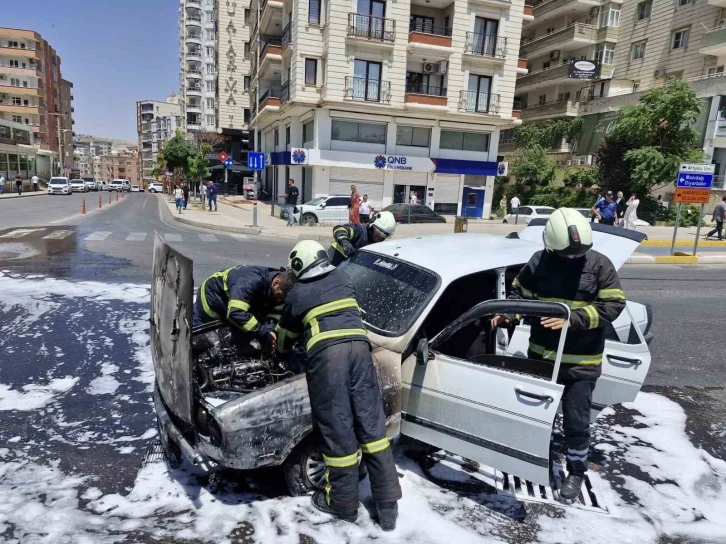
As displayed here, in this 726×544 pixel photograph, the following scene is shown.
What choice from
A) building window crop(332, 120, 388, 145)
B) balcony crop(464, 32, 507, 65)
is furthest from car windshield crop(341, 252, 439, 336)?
balcony crop(464, 32, 507, 65)

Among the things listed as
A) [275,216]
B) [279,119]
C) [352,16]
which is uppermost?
[352,16]

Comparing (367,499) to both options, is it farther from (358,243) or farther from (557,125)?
(557,125)

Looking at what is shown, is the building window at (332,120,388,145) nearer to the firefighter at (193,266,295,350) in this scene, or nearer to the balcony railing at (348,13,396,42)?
the balcony railing at (348,13,396,42)

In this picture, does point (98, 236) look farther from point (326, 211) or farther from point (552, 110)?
point (552, 110)

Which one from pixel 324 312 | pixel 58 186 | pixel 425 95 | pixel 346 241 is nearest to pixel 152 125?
pixel 58 186

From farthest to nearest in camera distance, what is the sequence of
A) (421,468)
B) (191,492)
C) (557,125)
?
(557,125), (421,468), (191,492)

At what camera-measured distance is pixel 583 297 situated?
10.2ft

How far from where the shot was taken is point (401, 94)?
27.9 m

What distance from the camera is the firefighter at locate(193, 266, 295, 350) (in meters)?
3.52

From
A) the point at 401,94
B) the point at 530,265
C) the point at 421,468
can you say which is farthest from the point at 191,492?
the point at 401,94

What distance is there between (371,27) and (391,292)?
27.2 meters

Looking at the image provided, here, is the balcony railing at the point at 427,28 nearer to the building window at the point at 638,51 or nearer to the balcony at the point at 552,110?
the balcony at the point at 552,110

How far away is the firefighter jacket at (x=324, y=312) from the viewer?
112 inches

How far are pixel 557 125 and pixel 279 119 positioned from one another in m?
22.0
